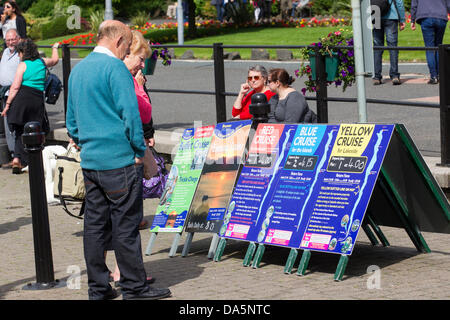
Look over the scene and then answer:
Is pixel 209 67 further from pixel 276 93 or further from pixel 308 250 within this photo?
pixel 308 250

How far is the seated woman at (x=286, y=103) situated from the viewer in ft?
27.3

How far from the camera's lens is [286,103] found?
8406 mm

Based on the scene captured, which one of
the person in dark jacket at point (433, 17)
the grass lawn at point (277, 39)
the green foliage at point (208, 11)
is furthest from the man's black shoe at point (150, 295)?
the green foliage at point (208, 11)

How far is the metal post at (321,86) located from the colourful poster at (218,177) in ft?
7.90

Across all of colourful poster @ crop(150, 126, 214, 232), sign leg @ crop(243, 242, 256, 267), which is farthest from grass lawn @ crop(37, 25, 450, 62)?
sign leg @ crop(243, 242, 256, 267)

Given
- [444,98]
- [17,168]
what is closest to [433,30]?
Result: [444,98]

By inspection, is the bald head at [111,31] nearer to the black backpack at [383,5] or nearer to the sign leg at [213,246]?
the sign leg at [213,246]

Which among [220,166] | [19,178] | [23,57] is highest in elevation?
[23,57]

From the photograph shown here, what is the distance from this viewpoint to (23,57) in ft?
40.1

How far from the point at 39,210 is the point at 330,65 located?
4.32 m

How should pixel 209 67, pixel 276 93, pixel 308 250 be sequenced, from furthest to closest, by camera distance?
pixel 209 67, pixel 276 93, pixel 308 250
